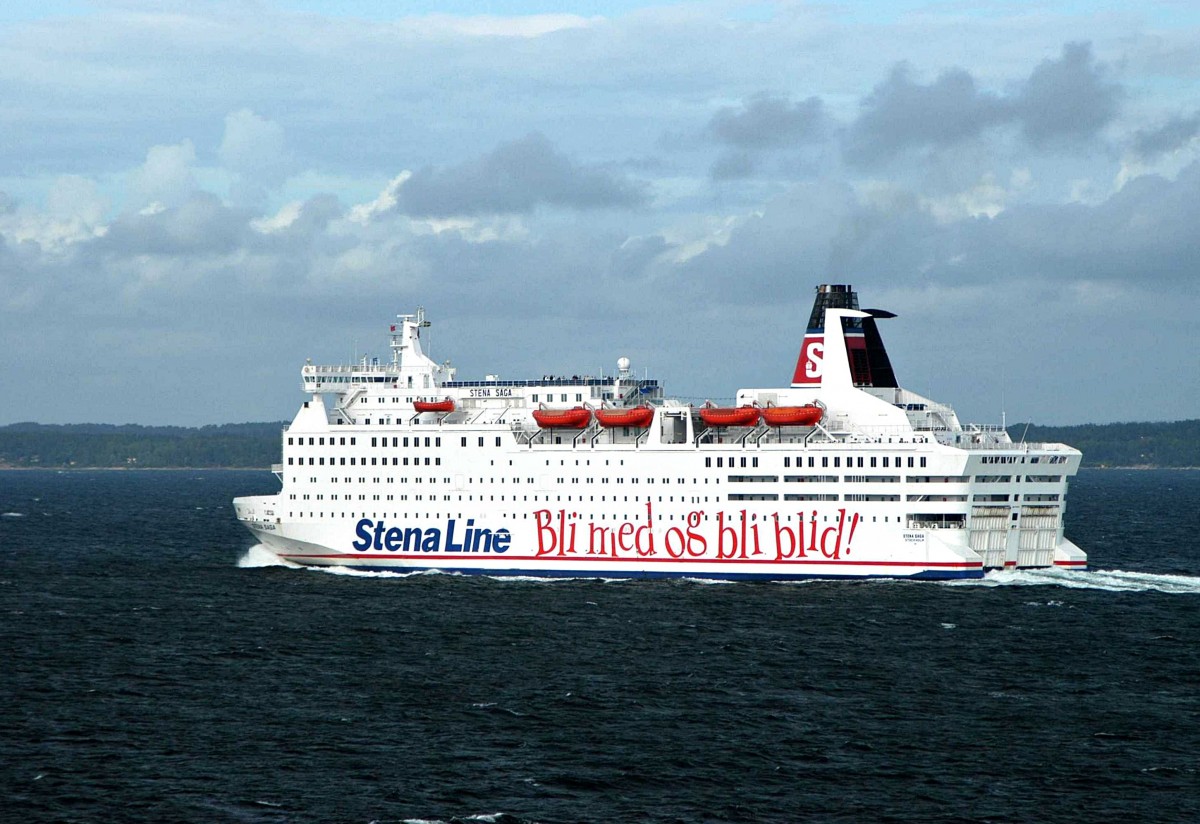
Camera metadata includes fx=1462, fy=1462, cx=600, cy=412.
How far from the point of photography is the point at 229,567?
59.0m

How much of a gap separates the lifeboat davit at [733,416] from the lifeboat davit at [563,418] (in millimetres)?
4541

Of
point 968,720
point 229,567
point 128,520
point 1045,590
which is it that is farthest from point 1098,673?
point 128,520

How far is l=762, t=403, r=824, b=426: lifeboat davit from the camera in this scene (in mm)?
52250

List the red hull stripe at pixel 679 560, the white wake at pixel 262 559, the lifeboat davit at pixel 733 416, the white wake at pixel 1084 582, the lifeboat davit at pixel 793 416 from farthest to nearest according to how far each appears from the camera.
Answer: the white wake at pixel 262 559 → the lifeboat davit at pixel 733 416 → the lifeboat davit at pixel 793 416 → the white wake at pixel 1084 582 → the red hull stripe at pixel 679 560

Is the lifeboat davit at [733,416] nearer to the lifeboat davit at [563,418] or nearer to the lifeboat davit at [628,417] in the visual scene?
the lifeboat davit at [628,417]

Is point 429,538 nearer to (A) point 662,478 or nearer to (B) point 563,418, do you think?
(B) point 563,418

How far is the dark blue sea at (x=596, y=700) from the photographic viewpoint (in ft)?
89.2

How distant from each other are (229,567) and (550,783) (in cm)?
3384

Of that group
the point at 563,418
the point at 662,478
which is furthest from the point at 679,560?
the point at 563,418

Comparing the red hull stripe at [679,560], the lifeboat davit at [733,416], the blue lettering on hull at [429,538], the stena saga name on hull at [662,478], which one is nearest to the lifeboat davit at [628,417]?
the stena saga name on hull at [662,478]

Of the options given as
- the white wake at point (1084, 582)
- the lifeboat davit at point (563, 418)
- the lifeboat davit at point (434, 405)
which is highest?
the lifeboat davit at point (434, 405)

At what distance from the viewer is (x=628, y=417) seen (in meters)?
53.7

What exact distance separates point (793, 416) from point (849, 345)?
197 inches

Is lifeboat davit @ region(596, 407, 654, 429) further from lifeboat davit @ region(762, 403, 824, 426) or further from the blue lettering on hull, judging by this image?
the blue lettering on hull
